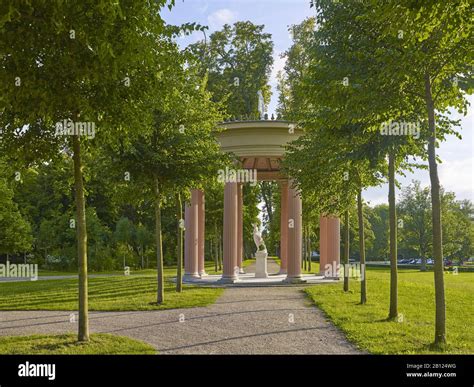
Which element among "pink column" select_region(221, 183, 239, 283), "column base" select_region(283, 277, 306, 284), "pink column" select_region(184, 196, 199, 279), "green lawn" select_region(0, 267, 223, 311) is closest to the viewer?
"green lawn" select_region(0, 267, 223, 311)

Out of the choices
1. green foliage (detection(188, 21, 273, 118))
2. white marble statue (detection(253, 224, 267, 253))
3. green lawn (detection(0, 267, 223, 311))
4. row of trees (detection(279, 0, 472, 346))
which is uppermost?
green foliage (detection(188, 21, 273, 118))

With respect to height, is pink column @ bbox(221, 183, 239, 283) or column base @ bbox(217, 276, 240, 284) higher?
pink column @ bbox(221, 183, 239, 283)

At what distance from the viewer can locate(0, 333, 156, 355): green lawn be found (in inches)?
347

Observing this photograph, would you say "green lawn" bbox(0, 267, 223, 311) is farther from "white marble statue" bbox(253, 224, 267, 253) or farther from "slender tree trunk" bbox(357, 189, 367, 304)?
"white marble statue" bbox(253, 224, 267, 253)

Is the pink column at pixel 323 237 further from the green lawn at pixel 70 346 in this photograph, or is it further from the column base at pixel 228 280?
the green lawn at pixel 70 346

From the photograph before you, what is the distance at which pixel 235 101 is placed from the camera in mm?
47344

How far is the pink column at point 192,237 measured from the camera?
27859mm

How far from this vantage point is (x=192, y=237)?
2783 centimetres

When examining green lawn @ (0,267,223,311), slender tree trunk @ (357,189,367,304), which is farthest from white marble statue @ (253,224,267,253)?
slender tree trunk @ (357,189,367,304)

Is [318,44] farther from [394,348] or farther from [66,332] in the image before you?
[66,332]

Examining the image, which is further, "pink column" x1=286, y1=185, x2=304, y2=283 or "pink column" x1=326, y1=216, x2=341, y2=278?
"pink column" x1=326, y1=216, x2=341, y2=278

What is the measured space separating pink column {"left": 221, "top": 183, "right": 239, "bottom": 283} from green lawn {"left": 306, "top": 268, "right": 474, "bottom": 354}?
5.77 meters

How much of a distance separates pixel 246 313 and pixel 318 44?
7.81m
